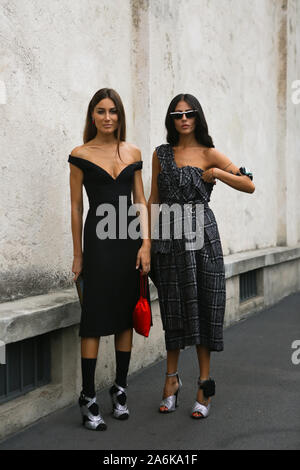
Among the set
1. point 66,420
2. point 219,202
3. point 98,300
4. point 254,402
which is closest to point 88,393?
point 66,420

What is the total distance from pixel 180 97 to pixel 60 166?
981 millimetres

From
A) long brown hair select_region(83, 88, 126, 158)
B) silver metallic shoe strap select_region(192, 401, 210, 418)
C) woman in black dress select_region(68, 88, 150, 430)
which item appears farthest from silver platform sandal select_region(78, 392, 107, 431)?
long brown hair select_region(83, 88, 126, 158)

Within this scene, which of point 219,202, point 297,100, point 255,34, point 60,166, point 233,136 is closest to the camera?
point 60,166

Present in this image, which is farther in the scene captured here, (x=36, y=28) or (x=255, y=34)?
(x=255, y=34)

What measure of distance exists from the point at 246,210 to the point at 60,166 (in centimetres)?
424

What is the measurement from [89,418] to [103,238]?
107 centimetres

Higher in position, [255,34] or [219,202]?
[255,34]

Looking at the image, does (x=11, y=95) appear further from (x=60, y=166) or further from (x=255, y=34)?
(x=255, y=34)

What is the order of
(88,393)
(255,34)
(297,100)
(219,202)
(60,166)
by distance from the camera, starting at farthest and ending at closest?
(297,100), (255,34), (219,202), (60,166), (88,393)

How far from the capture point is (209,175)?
3740 millimetres

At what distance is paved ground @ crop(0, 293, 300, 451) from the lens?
3369mm

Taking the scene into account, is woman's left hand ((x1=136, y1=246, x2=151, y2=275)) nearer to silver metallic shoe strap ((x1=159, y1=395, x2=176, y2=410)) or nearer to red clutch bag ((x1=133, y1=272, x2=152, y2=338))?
red clutch bag ((x1=133, y1=272, x2=152, y2=338))

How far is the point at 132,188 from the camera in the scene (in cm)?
381

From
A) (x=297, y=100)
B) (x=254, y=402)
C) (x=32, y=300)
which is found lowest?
(x=254, y=402)
